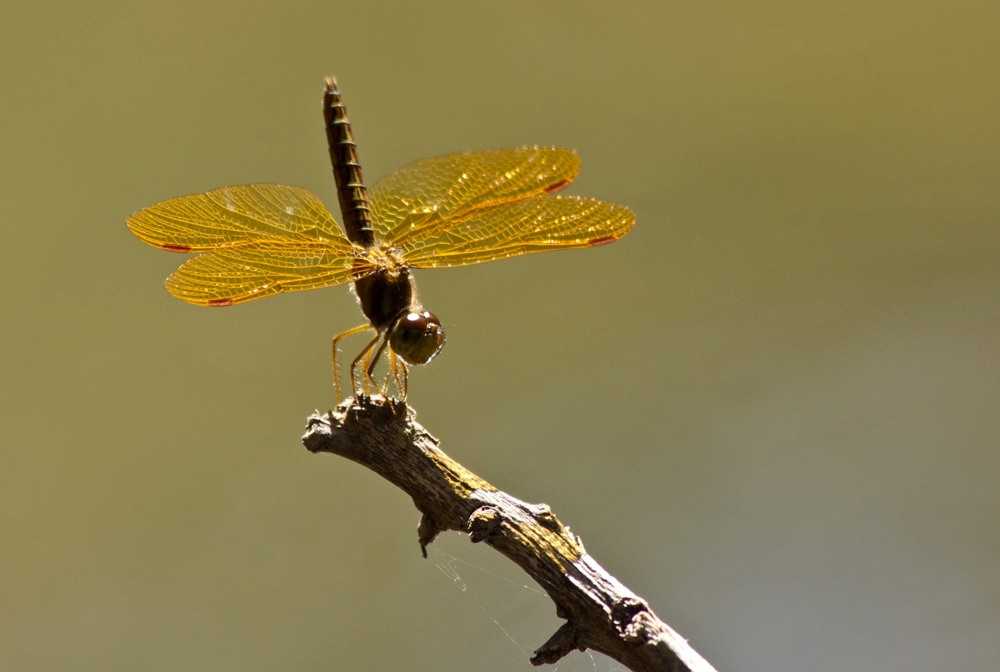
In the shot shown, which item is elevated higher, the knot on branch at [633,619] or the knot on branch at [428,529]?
the knot on branch at [633,619]

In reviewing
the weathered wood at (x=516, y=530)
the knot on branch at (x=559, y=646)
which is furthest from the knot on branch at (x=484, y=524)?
the knot on branch at (x=559, y=646)

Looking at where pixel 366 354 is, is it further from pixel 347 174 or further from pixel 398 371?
pixel 347 174

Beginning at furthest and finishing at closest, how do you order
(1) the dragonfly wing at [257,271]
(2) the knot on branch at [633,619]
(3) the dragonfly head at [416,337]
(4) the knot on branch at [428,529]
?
(1) the dragonfly wing at [257,271], (3) the dragonfly head at [416,337], (4) the knot on branch at [428,529], (2) the knot on branch at [633,619]

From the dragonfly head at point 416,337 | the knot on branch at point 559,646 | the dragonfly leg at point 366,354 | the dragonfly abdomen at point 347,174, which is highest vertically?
the dragonfly abdomen at point 347,174

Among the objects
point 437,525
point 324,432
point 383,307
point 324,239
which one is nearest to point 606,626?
point 437,525

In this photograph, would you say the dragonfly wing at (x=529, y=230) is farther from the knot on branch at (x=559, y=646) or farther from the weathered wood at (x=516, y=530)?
the knot on branch at (x=559, y=646)

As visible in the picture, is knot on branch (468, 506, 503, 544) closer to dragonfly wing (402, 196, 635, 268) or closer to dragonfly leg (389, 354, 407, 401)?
dragonfly leg (389, 354, 407, 401)

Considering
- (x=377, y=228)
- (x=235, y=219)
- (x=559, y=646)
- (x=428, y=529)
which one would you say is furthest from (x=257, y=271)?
(x=559, y=646)

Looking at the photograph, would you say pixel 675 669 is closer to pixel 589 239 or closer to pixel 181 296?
pixel 589 239
